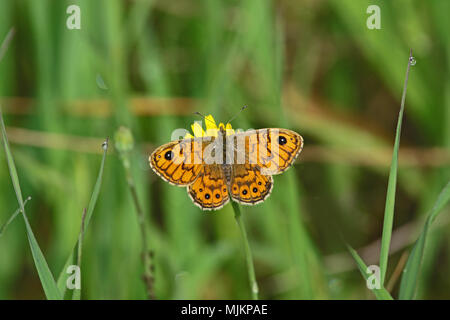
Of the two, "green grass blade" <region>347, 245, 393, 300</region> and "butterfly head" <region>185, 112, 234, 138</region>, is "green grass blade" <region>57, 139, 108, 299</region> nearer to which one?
"butterfly head" <region>185, 112, 234, 138</region>

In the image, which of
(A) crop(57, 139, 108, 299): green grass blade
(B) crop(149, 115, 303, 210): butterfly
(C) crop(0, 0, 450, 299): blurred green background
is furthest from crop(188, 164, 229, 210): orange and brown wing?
(C) crop(0, 0, 450, 299): blurred green background

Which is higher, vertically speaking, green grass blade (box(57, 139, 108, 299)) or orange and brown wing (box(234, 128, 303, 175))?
orange and brown wing (box(234, 128, 303, 175))

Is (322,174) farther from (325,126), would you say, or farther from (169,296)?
(169,296)

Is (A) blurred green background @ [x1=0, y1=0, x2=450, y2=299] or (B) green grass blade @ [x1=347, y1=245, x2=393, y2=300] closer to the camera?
(B) green grass blade @ [x1=347, y1=245, x2=393, y2=300]

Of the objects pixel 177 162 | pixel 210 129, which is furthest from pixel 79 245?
pixel 210 129

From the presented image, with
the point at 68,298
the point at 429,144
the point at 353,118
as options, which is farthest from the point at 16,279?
the point at 429,144

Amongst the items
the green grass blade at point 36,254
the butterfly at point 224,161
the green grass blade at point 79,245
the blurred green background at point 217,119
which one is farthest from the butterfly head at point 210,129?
the blurred green background at point 217,119

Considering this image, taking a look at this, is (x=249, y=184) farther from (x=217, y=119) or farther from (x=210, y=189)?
(x=217, y=119)

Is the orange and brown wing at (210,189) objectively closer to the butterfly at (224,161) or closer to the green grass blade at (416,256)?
the butterfly at (224,161)
